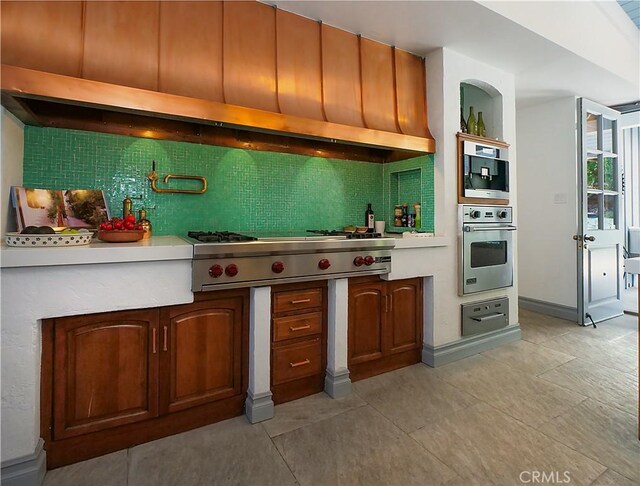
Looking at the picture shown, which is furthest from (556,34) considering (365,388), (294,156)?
(365,388)

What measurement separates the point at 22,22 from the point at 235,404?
86.3 inches

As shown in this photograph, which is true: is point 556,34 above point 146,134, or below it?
above

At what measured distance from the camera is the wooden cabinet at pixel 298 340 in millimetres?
1982

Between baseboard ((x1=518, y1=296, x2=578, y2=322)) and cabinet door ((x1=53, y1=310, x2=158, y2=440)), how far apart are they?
422cm

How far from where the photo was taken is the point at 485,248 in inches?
115

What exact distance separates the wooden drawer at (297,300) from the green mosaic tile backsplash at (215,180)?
773 mm

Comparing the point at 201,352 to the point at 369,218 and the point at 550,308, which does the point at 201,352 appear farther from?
the point at 550,308

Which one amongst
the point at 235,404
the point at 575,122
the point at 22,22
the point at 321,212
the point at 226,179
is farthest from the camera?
the point at 575,122

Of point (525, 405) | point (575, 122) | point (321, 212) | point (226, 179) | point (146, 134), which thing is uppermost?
point (575, 122)

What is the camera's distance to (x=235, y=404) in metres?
1.90

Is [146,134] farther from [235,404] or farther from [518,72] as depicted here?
[518,72]

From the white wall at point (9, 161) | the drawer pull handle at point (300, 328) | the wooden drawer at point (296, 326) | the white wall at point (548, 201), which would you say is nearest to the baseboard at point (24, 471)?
the white wall at point (9, 161)

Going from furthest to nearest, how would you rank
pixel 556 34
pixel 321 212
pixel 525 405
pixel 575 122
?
pixel 575 122 < pixel 321 212 < pixel 556 34 < pixel 525 405

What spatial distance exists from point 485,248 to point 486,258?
0.29 feet
